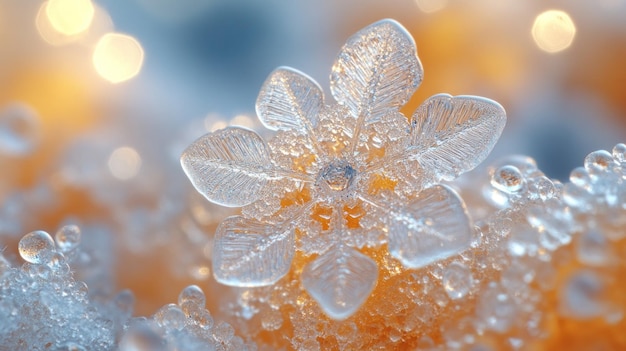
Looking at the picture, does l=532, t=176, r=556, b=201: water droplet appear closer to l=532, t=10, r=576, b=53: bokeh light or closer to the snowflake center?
the snowflake center

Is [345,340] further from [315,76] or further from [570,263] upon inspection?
[315,76]

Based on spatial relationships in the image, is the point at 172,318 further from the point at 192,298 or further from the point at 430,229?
the point at 430,229

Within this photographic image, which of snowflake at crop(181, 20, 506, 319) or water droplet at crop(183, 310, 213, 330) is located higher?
snowflake at crop(181, 20, 506, 319)

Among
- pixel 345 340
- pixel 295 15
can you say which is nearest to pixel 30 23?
pixel 295 15

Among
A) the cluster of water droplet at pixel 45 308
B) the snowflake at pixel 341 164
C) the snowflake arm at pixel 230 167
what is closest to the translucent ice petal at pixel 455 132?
the snowflake at pixel 341 164

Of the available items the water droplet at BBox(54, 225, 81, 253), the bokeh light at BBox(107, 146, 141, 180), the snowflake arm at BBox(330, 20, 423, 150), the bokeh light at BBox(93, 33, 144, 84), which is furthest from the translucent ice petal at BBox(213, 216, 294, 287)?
the bokeh light at BBox(93, 33, 144, 84)

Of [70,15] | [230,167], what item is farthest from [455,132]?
[70,15]
